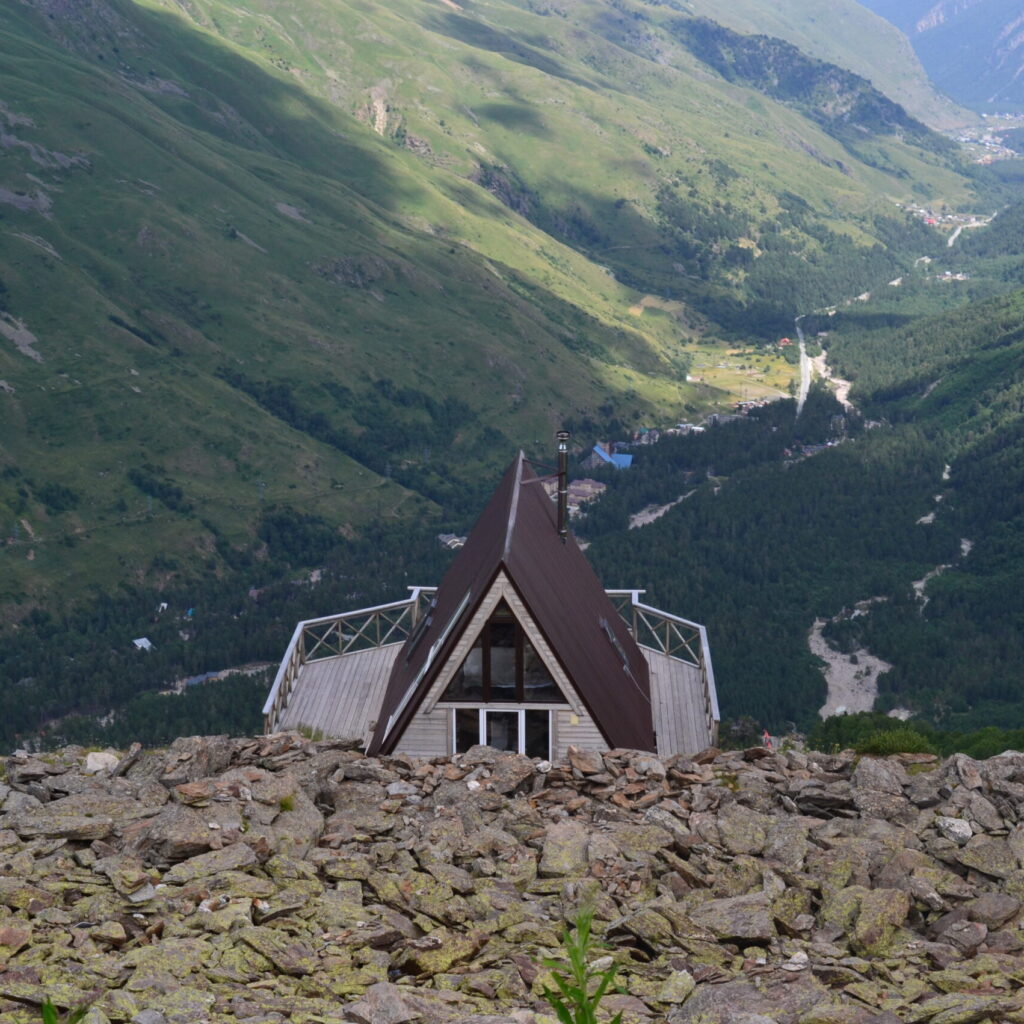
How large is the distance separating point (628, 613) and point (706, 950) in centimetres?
8605

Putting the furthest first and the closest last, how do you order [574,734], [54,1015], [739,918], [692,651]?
[692,651], [574,734], [739,918], [54,1015]

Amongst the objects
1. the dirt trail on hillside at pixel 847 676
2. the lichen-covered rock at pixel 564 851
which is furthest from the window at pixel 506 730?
the dirt trail on hillside at pixel 847 676

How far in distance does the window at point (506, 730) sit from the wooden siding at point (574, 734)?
0.25 m

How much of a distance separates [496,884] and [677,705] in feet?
86.6

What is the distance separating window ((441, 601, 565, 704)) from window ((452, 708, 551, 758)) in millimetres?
281

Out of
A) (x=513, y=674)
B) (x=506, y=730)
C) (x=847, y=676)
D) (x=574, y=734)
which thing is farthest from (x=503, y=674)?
(x=847, y=676)

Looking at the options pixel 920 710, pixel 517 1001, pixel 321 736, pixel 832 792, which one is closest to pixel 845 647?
pixel 920 710

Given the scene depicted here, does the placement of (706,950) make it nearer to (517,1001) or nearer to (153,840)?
(517,1001)

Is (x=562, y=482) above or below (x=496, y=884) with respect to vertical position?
above

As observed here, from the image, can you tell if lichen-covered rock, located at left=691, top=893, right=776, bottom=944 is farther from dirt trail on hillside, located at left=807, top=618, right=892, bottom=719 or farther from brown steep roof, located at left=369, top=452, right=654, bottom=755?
dirt trail on hillside, located at left=807, top=618, right=892, bottom=719

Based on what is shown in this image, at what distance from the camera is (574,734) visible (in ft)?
125

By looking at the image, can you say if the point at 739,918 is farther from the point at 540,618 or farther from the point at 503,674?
the point at 503,674

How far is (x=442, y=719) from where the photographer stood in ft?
125

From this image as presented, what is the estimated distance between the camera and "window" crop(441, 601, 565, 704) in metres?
37.3
